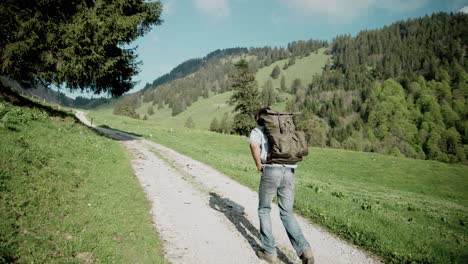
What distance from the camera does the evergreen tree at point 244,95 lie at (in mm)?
57688

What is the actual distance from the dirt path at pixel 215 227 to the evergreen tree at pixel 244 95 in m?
45.2

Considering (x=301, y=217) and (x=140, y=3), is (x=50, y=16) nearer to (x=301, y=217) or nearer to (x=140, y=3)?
(x=140, y=3)

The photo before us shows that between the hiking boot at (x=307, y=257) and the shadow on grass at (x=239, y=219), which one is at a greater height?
the hiking boot at (x=307, y=257)

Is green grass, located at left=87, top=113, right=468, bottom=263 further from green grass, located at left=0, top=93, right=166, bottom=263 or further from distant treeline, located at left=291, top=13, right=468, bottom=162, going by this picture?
distant treeline, located at left=291, top=13, right=468, bottom=162

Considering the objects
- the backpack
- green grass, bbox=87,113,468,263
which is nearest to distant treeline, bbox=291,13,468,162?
green grass, bbox=87,113,468,263

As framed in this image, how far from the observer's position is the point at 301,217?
31.8 ft

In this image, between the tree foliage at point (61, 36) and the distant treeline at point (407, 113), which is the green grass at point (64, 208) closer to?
the tree foliage at point (61, 36)

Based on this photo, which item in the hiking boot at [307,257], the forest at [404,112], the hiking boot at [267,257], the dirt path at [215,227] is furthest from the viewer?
the forest at [404,112]

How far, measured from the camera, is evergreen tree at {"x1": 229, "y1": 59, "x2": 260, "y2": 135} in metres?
57.7

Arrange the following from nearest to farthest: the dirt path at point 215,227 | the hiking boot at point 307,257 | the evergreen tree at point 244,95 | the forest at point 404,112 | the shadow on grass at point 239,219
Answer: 1. the hiking boot at point 307,257
2. the dirt path at point 215,227
3. the shadow on grass at point 239,219
4. the evergreen tree at point 244,95
5. the forest at point 404,112

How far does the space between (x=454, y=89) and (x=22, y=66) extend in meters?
191

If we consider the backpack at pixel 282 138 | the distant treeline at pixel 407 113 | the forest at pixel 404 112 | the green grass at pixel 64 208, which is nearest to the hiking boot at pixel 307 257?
the backpack at pixel 282 138

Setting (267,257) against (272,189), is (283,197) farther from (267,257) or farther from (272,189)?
(267,257)

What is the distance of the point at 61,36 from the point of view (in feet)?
52.2
